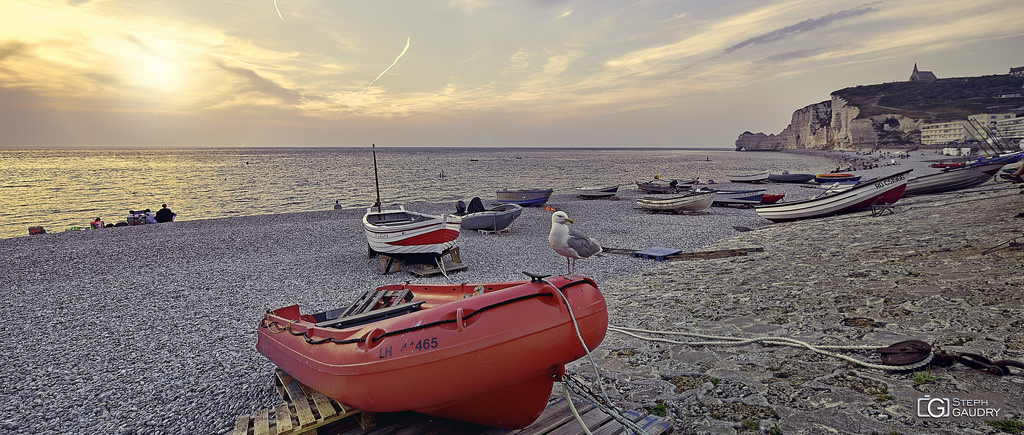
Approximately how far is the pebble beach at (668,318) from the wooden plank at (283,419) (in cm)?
133

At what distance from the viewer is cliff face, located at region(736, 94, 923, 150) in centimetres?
9425

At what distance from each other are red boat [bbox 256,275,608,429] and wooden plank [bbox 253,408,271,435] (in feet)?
1.97

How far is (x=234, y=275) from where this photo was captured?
44.8 ft

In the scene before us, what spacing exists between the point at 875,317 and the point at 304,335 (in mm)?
7659

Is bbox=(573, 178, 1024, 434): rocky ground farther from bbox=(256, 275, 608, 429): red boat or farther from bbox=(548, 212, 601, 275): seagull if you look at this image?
bbox=(256, 275, 608, 429): red boat

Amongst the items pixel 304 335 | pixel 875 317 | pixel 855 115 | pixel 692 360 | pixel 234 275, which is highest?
pixel 855 115

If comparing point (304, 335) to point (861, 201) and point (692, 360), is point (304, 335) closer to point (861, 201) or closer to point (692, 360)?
point (692, 360)

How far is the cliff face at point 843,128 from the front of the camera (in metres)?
94.2

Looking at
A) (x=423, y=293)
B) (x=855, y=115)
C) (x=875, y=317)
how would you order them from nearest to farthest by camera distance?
(x=875, y=317), (x=423, y=293), (x=855, y=115)

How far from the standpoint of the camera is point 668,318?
775cm

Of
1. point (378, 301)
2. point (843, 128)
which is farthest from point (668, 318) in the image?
point (843, 128)

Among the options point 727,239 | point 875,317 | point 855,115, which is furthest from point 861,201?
point 855,115

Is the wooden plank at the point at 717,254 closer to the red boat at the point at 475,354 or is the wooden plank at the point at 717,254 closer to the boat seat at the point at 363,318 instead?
the red boat at the point at 475,354

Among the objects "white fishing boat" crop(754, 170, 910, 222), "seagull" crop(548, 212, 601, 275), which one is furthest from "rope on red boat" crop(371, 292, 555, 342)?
"white fishing boat" crop(754, 170, 910, 222)
